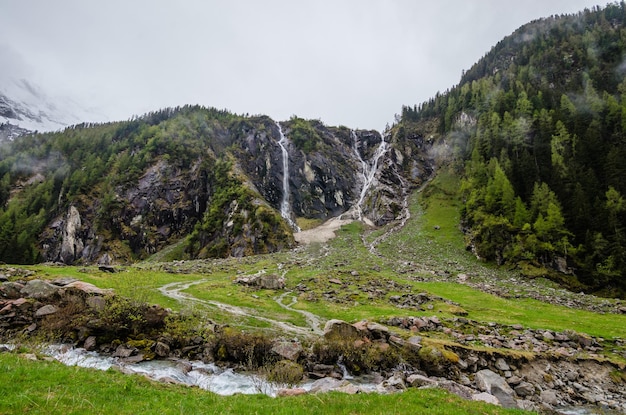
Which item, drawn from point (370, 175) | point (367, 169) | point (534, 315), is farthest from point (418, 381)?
point (367, 169)

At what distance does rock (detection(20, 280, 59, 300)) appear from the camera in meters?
28.9

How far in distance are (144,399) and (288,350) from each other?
12467 millimetres

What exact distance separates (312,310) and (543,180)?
261ft

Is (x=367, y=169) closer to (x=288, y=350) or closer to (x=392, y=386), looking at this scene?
(x=288, y=350)

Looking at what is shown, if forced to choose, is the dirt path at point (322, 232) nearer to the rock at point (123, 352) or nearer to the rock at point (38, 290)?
the rock at point (38, 290)

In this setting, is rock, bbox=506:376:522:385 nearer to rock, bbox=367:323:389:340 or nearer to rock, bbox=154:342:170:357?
rock, bbox=367:323:389:340

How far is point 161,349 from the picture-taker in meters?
24.7

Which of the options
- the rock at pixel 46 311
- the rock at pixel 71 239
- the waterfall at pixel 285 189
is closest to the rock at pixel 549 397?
the rock at pixel 46 311

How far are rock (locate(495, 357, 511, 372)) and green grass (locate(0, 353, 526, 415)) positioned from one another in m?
9.91

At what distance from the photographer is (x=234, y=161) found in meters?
152

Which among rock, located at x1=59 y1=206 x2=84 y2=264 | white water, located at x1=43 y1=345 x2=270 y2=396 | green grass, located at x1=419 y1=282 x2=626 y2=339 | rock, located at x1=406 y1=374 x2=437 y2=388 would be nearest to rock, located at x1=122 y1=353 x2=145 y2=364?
white water, located at x1=43 y1=345 x2=270 y2=396

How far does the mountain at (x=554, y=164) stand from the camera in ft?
212

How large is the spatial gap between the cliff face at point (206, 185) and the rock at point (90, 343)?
79.9 meters

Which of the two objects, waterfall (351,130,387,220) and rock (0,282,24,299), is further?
waterfall (351,130,387,220)
